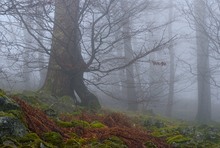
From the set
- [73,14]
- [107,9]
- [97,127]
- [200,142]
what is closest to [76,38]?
[73,14]

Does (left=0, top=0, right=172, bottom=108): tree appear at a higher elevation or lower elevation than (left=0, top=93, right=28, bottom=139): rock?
higher

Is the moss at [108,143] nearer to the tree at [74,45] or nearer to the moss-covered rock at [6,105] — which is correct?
the moss-covered rock at [6,105]

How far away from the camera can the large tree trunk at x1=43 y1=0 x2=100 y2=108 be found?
909 centimetres

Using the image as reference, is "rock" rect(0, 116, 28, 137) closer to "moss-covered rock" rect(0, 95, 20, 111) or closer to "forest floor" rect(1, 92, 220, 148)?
"forest floor" rect(1, 92, 220, 148)

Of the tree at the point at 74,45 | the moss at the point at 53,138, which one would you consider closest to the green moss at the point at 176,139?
the moss at the point at 53,138

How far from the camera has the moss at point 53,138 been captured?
155 inches

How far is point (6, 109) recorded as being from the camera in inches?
161

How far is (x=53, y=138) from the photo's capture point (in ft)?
13.0

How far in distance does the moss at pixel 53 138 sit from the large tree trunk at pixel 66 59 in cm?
514

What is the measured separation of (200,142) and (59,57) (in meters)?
4.83

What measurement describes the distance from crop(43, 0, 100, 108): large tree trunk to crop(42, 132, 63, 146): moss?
16.8ft

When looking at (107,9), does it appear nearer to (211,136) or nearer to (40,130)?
(211,136)

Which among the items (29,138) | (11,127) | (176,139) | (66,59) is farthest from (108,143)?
(66,59)

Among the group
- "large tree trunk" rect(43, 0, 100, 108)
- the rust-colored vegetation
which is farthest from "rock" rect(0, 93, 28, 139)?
"large tree trunk" rect(43, 0, 100, 108)
